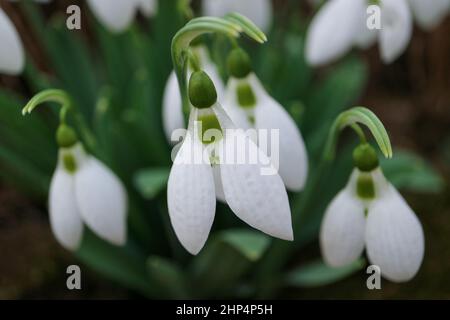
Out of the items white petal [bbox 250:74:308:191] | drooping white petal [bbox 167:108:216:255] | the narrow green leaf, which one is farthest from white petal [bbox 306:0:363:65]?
drooping white petal [bbox 167:108:216:255]

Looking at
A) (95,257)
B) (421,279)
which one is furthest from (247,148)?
(421,279)

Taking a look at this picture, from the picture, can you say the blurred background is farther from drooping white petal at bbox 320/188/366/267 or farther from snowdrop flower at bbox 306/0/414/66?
drooping white petal at bbox 320/188/366/267

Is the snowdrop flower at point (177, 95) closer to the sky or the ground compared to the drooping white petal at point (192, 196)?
closer to the sky

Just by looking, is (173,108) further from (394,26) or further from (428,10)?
(428,10)

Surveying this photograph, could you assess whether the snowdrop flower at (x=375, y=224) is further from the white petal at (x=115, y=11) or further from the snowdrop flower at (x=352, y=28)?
the white petal at (x=115, y=11)

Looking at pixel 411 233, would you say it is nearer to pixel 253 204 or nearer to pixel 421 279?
pixel 253 204

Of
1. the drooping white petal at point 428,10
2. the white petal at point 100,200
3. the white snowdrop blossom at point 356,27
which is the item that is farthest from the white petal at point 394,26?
the white petal at point 100,200

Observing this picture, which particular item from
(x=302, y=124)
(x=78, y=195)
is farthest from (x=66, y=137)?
(x=302, y=124)
